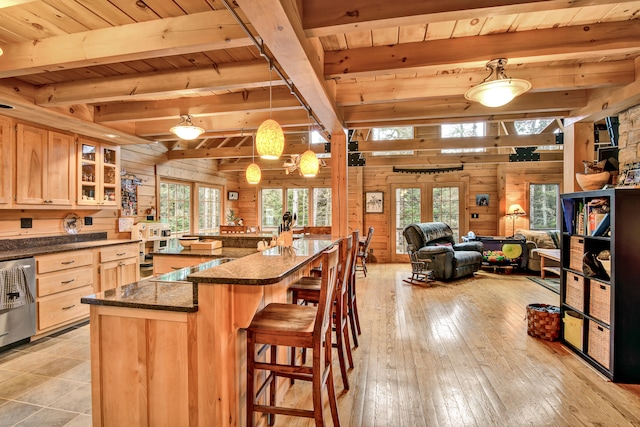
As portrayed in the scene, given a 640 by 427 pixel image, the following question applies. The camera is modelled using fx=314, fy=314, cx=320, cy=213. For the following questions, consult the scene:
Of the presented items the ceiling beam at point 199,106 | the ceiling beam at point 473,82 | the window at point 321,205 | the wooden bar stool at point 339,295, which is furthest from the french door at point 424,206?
the wooden bar stool at point 339,295

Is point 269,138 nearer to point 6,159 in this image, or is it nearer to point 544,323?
point 6,159

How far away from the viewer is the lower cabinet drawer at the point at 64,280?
3.16m

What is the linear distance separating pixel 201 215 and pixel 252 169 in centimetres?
368

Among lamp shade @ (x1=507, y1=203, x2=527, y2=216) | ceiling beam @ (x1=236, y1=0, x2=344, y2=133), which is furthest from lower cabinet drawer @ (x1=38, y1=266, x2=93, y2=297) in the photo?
lamp shade @ (x1=507, y1=203, x2=527, y2=216)

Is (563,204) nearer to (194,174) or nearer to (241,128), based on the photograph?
(241,128)

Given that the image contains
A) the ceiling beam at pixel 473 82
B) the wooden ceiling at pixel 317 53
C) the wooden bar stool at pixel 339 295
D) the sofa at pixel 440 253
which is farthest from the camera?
the sofa at pixel 440 253

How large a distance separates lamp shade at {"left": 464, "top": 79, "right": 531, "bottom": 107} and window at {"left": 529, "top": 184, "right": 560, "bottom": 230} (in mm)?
6653

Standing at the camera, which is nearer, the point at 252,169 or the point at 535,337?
the point at 535,337

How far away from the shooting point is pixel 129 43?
2.09 m

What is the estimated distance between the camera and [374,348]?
2.96m

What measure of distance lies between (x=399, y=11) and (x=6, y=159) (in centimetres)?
393

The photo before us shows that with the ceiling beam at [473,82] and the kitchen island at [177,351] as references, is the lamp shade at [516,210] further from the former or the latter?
the kitchen island at [177,351]

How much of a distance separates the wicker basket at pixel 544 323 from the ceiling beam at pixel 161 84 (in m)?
3.38

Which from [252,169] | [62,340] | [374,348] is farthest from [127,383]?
[252,169]
